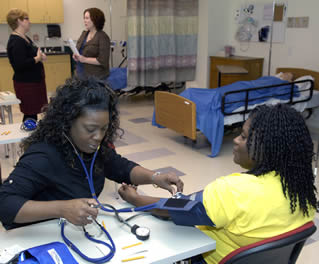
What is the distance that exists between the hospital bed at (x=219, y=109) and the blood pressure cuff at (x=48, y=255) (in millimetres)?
3009

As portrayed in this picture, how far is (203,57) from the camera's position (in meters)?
6.46

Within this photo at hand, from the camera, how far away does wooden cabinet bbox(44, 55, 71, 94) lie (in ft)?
23.0

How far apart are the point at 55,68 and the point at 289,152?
652 cm

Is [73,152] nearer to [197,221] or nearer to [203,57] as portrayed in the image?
[197,221]

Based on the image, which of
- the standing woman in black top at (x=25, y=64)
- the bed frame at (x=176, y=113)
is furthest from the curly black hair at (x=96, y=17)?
the bed frame at (x=176, y=113)

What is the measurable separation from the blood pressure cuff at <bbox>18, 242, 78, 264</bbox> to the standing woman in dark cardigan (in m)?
3.29

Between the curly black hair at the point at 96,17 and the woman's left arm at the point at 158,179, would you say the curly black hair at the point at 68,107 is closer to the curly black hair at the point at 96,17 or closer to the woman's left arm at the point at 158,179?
the woman's left arm at the point at 158,179

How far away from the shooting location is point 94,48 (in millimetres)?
4258

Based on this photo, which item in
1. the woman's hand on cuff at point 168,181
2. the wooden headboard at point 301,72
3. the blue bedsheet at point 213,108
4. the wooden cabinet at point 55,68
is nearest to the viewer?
the woman's hand on cuff at point 168,181

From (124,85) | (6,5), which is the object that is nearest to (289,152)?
(124,85)

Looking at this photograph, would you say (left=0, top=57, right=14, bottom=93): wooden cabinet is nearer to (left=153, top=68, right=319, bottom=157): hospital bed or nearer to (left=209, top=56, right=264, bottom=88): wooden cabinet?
(left=153, top=68, right=319, bottom=157): hospital bed

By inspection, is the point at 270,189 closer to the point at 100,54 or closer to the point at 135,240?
the point at 135,240

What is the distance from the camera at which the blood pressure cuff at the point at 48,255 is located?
1045mm

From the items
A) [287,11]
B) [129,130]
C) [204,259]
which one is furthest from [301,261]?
[287,11]
